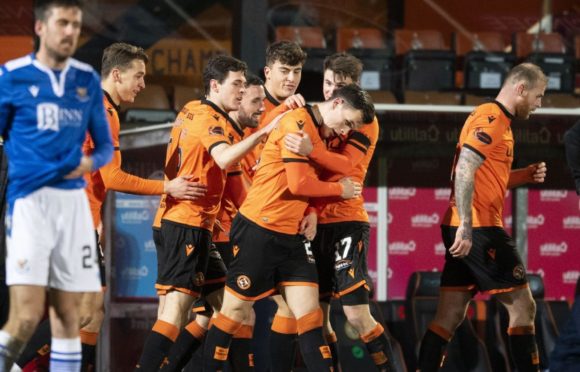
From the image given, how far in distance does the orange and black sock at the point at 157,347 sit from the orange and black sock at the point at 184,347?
0.23 metres

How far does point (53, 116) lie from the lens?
5.06 metres

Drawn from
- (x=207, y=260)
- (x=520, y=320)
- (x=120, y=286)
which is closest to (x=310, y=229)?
(x=207, y=260)

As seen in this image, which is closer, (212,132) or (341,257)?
(212,132)

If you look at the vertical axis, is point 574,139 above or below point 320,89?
below

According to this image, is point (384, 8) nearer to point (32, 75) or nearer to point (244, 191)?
point (244, 191)

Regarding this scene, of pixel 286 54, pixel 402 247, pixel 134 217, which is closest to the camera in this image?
pixel 286 54

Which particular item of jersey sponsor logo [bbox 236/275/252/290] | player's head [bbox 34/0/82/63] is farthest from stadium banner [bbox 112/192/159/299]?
player's head [bbox 34/0/82/63]

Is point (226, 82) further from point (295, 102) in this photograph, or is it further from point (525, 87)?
point (525, 87)

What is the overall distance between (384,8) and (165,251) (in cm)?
696

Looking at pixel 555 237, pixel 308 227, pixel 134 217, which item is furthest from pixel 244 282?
pixel 555 237

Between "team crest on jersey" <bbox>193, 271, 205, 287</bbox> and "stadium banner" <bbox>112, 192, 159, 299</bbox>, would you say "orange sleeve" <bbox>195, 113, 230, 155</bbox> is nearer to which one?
"team crest on jersey" <bbox>193, 271, 205, 287</bbox>

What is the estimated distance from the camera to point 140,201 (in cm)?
916

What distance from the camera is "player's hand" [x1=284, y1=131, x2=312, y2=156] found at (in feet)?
19.9

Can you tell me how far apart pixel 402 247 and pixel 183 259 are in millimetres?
4436
